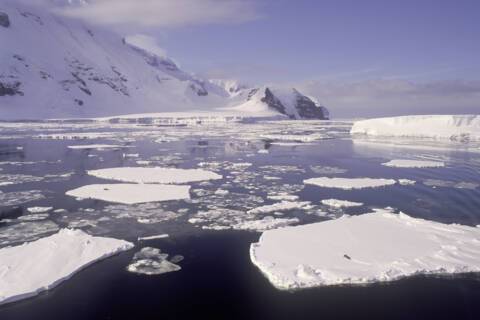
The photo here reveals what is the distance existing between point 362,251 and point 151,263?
5200 millimetres

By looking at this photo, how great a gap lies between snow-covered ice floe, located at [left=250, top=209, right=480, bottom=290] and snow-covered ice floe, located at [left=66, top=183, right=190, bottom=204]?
5.72 metres

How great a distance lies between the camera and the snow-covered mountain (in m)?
124

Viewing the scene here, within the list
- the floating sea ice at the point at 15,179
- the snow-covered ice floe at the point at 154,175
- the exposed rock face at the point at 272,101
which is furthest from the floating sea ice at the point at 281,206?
the exposed rock face at the point at 272,101

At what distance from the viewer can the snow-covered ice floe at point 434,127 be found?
4241 centimetres

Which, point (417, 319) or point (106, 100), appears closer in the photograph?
point (417, 319)

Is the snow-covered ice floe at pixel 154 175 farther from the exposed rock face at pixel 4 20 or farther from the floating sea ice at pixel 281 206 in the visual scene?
the exposed rock face at pixel 4 20

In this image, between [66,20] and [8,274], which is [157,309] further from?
[66,20]

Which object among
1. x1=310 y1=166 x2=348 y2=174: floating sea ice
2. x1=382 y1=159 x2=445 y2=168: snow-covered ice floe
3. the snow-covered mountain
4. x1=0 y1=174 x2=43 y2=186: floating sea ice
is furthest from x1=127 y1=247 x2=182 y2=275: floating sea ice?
the snow-covered mountain

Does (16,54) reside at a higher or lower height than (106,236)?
higher

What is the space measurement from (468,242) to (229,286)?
6.49 m

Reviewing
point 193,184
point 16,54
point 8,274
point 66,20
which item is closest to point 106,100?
point 16,54

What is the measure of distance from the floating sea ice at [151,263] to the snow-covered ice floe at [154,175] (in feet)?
30.1

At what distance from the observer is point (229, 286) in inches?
371

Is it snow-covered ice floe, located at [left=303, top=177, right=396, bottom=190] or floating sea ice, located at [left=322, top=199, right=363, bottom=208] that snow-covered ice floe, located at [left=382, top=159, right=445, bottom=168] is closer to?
snow-covered ice floe, located at [left=303, top=177, right=396, bottom=190]
